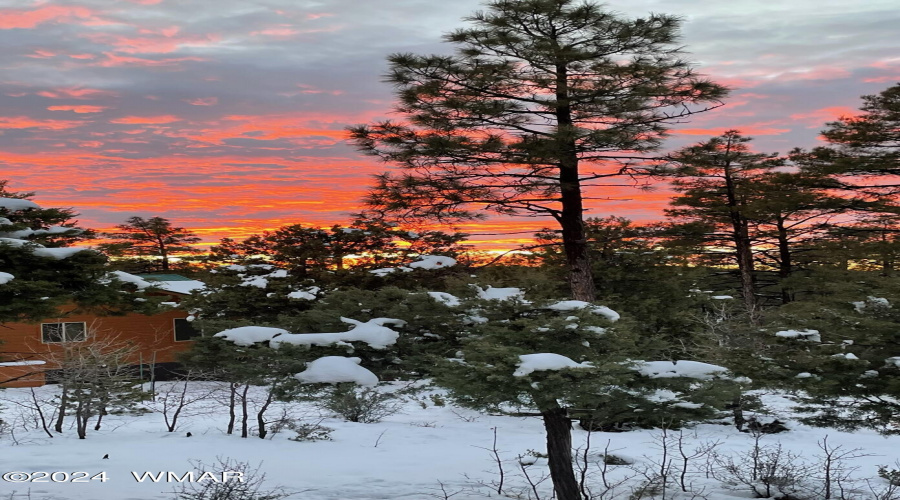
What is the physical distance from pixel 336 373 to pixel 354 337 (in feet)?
2.88

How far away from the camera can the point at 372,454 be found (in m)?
15.4

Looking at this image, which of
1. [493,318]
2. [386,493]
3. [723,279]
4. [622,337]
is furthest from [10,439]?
[723,279]

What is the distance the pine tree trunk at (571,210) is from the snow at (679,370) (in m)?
5.77

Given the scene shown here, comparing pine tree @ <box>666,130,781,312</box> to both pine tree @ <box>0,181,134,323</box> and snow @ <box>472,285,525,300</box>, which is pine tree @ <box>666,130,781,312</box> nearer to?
snow @ <box>472,285,525,300</box>

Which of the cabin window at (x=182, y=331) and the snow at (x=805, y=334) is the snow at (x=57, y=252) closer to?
the snow at (x=805, y=334)

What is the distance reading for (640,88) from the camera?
14.7 meters

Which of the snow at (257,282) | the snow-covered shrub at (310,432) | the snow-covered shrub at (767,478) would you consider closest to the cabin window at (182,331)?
the snow at (257,282)

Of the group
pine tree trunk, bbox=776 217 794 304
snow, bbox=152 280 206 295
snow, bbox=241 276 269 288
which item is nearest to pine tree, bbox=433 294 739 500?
snow, bbox=241 276 269 288

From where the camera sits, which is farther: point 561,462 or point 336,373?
point 561,462

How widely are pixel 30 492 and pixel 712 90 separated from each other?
14.1 metres

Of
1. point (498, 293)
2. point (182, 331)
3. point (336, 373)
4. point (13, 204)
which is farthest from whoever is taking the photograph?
point (182, 331)

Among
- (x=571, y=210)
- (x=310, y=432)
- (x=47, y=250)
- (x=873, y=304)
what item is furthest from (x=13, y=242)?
(x=873, y=304)

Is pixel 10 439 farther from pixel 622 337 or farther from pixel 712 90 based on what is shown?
pixel 712 90

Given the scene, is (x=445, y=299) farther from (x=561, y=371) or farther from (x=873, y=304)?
(x=873, y=304)
